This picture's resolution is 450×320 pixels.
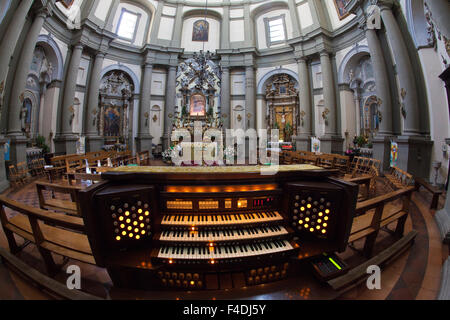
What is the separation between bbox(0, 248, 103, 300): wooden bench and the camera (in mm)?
1736

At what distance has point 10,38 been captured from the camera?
21.0ft

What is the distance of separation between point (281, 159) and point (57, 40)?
46.7 ft

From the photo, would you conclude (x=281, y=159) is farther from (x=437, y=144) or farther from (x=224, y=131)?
→ (x=224, y=131)

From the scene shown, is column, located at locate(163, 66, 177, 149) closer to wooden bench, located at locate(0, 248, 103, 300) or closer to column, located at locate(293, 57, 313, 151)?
column, located at locate(293, 57, 313, 151)

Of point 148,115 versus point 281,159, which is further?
point 148,115

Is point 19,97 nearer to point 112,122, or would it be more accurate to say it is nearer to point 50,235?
point 112,122

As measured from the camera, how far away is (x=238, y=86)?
15547 millimetres

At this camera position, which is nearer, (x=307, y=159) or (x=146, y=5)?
(x=307, y=159)

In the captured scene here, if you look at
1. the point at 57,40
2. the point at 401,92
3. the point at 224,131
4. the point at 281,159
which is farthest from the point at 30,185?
the point at 401,92

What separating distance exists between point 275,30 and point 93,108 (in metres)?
15.1

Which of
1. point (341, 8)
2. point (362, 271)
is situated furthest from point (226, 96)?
point (362, 271)

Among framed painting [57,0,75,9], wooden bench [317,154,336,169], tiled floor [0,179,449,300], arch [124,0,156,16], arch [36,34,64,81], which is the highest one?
arch [124,0,156,16]

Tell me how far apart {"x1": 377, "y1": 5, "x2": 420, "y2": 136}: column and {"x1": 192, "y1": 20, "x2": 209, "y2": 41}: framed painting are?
12599 mm

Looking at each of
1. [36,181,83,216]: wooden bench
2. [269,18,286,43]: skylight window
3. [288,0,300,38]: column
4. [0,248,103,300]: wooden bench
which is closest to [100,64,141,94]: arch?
[269,18,286,43]: skylight window
